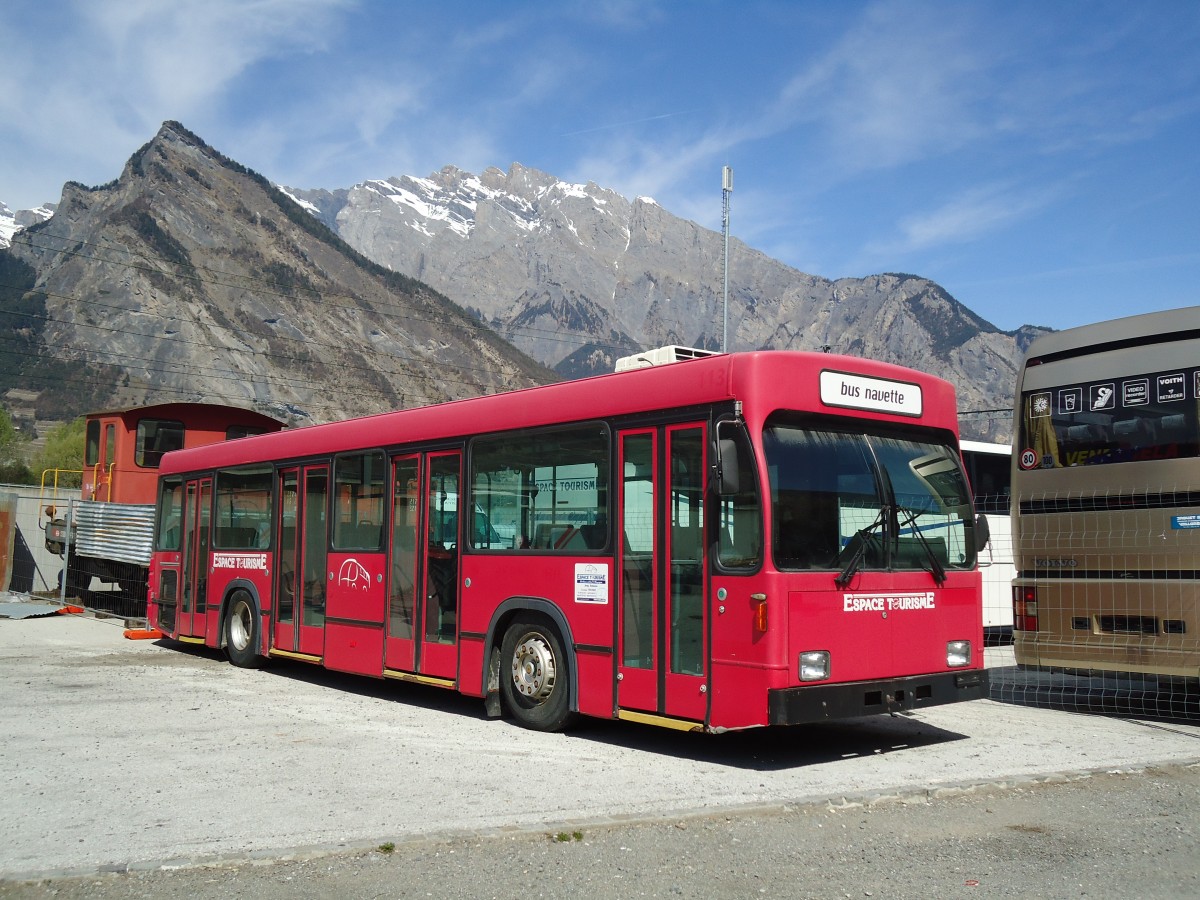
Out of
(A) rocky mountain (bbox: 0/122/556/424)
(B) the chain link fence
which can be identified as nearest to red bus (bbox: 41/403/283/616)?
(B) the chain link fence

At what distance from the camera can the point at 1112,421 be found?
1031 cm

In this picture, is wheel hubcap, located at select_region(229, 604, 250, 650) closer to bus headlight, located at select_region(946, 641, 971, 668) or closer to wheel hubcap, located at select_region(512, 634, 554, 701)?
wheel hubcap, located at select_region(512, 634, 554, 701)

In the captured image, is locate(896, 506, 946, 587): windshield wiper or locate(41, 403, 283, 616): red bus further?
locate(41, 403, 283, 616): red bus

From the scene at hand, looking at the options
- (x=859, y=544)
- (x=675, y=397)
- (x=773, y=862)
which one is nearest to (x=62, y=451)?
(x=675, y=397)

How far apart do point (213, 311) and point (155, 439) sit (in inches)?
5284

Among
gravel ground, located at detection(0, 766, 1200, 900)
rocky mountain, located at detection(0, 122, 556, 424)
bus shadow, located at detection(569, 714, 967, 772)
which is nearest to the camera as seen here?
gravel ground, located at detection(0, 766, 1200, 900)

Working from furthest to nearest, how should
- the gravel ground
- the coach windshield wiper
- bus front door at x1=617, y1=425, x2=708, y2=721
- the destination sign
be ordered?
the destination sign < bus front door at x1=617, y1=425, x2=708, y2=721 < the coach windshield wiper < the gravel ground

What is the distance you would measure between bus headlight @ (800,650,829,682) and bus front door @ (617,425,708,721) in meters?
0.68

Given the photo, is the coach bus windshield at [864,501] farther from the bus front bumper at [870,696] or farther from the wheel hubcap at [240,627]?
the wheel hubcap at [240,627]

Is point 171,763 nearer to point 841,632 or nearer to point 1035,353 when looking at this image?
point 841,632

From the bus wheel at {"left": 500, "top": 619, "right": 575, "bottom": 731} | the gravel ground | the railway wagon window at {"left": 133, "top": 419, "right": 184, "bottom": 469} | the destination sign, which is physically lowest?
the gravel ground

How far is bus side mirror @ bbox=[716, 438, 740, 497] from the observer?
729cm

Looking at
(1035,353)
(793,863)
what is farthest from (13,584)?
(793,863)

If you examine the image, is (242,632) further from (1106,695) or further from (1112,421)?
(1112,421)
